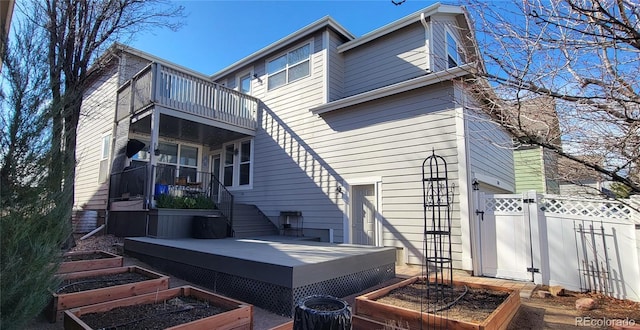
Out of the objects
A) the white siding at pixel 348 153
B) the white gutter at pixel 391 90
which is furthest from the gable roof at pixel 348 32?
the white gutter at pixel 391 90

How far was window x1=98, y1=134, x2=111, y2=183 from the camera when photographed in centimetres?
1054

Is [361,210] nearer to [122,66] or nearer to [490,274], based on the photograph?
[490,274]

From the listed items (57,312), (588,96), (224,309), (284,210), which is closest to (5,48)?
(57,312)

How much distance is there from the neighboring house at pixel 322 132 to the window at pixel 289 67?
47mm

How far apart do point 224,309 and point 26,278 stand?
5.76 ft

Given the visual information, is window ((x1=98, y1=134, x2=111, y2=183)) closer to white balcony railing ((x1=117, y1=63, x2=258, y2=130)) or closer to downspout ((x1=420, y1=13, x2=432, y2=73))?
white balcony railing ((x1=117, y1=63, x2=258, y2=130))

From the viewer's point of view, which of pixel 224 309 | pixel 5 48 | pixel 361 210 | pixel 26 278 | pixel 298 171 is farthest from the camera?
pixel 298 171

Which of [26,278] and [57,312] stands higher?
[26,278]

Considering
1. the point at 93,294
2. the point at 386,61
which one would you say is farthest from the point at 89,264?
the point at 386,61

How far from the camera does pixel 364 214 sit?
804 cm

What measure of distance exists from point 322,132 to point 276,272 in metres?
5.57

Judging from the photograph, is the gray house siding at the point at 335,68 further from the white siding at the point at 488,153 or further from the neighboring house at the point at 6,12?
the neighboring house at the point at 6,12

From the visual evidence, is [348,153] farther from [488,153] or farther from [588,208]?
[588,208]

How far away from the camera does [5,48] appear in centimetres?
276
